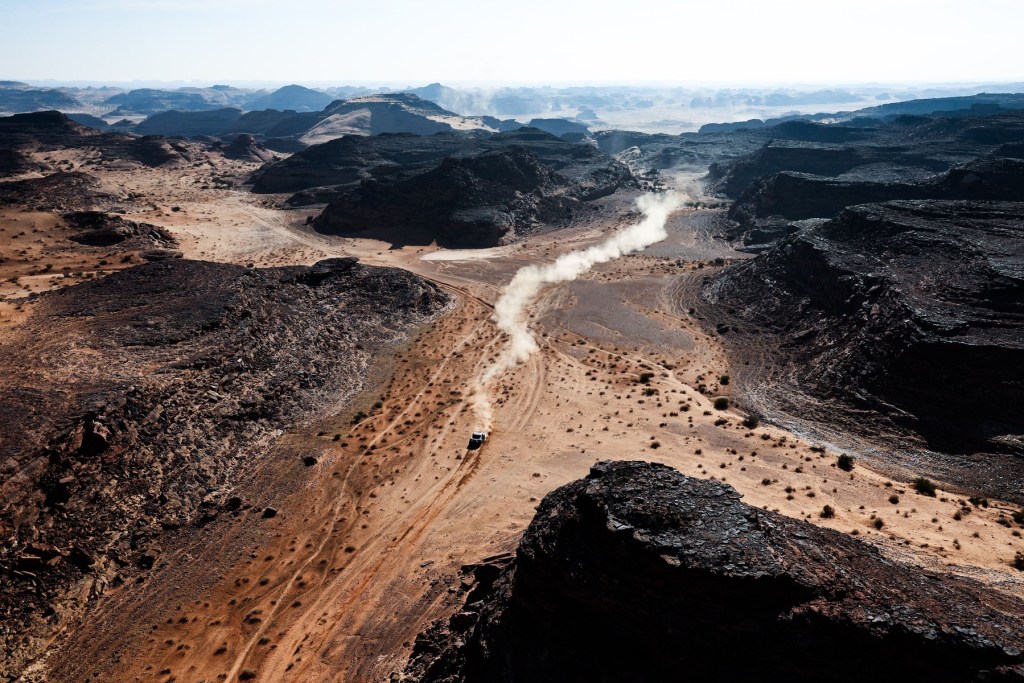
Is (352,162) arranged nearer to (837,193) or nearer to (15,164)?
(15,164)

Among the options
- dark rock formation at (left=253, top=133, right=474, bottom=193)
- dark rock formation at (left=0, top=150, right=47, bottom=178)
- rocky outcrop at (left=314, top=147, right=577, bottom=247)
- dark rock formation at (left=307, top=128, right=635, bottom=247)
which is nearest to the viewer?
rocky outcrop at (left=314, top=147, right=577, bottom=247)

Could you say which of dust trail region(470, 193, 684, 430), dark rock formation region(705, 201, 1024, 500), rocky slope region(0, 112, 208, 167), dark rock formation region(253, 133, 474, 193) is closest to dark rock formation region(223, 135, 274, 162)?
rocky slope region(0, 112, 208, 167)

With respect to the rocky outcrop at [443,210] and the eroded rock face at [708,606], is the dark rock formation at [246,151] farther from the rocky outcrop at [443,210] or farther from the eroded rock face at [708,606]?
the eroded rock face at [708,606]

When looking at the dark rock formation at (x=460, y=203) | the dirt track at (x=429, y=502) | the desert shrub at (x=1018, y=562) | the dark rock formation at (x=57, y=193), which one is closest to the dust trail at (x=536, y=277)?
the dirt track at (x=429, y=502)

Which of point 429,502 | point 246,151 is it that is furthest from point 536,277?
point 246,151

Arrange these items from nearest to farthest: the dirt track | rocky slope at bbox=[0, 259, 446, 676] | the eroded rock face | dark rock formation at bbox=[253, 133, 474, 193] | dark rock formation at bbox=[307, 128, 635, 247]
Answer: the eroded rock face → the dirt track → rocky slope at bbox=[0, 259, 446, 676] → dark rock formation at bbox=[307, 128, 635, 247] → dark rock formation at bbox=[253, 133, 474, 193]

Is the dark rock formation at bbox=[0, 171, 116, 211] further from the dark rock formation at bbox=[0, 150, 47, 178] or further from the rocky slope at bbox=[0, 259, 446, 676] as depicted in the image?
the rocky slope at bbox=[0, 259, 446, 676]

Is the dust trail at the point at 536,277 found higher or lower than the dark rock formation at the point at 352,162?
lower
